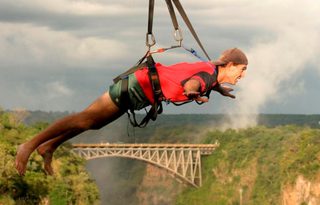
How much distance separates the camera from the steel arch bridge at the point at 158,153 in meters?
152

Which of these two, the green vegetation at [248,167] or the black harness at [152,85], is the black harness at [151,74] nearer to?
the black harness at [152,85]

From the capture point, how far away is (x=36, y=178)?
291 ft

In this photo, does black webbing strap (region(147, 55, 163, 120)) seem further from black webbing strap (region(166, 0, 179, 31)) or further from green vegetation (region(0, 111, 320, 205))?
green vegetation (region(0, 111, 320, 205))

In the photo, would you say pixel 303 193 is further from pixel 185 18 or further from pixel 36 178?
pixel 185 18

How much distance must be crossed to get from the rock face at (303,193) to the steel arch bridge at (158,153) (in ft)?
62.8

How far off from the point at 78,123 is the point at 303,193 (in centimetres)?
14131

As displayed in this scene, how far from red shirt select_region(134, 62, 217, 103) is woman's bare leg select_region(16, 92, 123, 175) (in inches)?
22.1

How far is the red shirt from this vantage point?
13578mm

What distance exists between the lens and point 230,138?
19675 cm

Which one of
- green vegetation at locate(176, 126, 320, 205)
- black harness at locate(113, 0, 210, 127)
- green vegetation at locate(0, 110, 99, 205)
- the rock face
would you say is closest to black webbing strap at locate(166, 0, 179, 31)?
black harness at locate(113, 0, 210, 127)

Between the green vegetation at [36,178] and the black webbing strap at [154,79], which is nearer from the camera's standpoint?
the black webbing strap at [154,79]

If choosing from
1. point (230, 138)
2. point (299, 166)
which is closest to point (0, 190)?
point (299, 166)

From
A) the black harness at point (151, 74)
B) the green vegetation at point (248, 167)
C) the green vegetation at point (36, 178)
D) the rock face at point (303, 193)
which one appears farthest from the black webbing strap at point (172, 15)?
the green vegetation at point (248, 167)

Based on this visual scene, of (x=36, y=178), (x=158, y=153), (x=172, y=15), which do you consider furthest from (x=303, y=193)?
(x=172, y=15)
